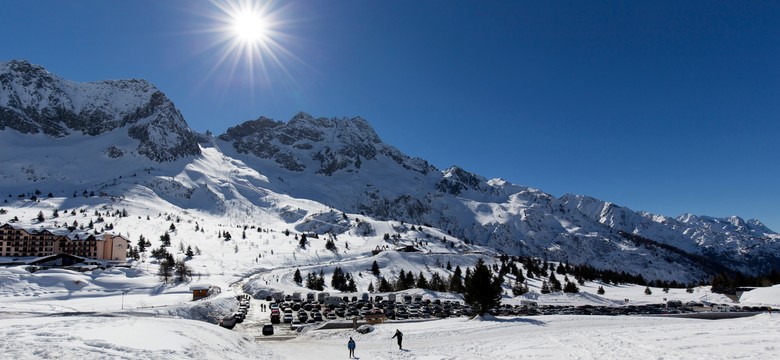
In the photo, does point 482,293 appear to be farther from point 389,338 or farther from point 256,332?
point 256,332

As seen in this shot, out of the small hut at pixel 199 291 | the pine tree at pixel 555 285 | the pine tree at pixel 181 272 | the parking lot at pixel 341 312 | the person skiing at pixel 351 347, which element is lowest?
the pine tree at pixel 555 285

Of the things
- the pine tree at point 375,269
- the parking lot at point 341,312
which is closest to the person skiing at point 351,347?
the parking lot at point 341,312

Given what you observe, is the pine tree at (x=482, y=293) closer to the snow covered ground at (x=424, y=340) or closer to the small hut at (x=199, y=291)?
the snow covered ground at (x=424, y=340)

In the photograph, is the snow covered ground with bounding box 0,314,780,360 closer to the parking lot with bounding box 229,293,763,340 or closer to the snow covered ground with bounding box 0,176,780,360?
the snow covered ground with bounding box 0,176,780,360

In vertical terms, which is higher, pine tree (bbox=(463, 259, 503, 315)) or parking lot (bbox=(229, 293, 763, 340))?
pine tree (bbox=(463, 259, 503, 315))

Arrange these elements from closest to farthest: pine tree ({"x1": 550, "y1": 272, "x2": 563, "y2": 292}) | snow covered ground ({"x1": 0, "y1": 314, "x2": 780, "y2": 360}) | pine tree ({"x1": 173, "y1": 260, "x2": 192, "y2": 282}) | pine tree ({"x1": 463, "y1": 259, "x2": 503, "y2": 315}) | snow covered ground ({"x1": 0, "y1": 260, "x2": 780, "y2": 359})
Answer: snow covered ground ({"x1": 0, "y1": 314, "x2": 780, "y2": 360})
snow covered ground ({"x1": 0, "y1": 260, "x2": 780, "y2": 359})
pine tree ({"x1": 463, "y1": 259, "x2": 503, "y2": 315})
pine tree ({"x1": 173, "y1": 260, "x2": 192, "y2": 282})
pine tree ({"x1": 550, "y1": 272, "x2": 563, "y2": 292})

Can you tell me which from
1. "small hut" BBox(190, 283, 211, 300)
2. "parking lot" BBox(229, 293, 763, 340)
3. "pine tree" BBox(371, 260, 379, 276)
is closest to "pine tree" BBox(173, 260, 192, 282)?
"parking lot" BBox(229, 293, 763, 340)

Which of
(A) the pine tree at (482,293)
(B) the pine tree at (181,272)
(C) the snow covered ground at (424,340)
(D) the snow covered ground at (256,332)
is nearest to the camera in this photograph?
(C) the snow covered ground at (424,340)

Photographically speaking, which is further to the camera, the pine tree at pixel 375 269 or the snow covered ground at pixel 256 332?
the pine tree at pixel 375 269

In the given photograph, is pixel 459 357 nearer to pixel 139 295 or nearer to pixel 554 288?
pixel 139 295

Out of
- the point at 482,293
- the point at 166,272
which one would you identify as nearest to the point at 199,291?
the point at 166,272

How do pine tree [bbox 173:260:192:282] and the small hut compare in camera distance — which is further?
pine tree [bbox 173:260:192:282]

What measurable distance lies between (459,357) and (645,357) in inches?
475

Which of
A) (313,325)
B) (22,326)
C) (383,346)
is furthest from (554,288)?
(22,326)
